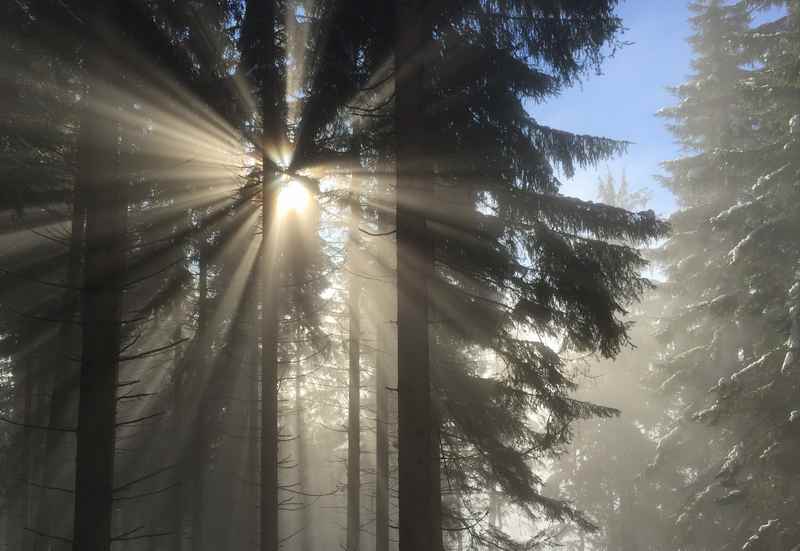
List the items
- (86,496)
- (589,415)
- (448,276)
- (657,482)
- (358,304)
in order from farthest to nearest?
(657,482), (358,304), (448,276), (589,415), (86,496)

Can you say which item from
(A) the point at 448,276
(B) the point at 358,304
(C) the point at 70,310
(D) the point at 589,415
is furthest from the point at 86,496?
(B) the point at 358,304

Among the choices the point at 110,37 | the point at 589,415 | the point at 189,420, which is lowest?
the point at 589,415

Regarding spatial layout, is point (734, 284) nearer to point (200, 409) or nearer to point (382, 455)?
point (382, 455)

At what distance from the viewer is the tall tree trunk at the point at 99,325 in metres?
5.85

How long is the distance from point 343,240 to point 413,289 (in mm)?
7146

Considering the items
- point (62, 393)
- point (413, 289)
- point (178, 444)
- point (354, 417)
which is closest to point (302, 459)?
point (178, 444)

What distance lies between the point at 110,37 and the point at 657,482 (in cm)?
2471

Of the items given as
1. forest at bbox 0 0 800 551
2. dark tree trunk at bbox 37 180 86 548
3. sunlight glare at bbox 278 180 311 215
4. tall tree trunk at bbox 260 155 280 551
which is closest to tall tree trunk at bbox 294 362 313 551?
forest at bbox 0 0 800 551

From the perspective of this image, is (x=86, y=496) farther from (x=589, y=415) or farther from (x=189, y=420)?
(x=189, y=420)

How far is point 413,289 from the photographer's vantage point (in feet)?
21.6

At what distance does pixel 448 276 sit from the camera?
1068cm

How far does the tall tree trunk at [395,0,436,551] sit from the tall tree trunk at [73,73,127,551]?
3.15 meters

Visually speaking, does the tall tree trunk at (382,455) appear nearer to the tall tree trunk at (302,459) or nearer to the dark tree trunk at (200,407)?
the dark tree trunk at (200,407)

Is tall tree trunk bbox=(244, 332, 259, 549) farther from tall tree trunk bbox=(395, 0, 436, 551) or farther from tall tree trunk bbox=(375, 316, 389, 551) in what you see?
tall tree trunk bbox=(395, 0, 436, 551)
